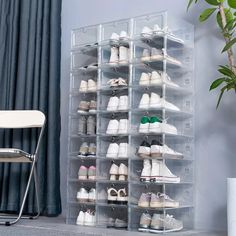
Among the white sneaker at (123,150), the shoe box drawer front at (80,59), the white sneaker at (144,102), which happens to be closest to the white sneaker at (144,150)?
the white sneaker at (123,150)

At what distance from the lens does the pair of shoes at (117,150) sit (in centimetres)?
301

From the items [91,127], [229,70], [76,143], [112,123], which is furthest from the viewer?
[76,143]

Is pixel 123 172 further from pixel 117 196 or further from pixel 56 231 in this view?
pixel 56 231

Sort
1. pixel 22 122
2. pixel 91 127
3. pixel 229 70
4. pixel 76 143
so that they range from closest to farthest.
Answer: pixel 229 70
pixel 91 127
pixel 76 143
pixel 22 122

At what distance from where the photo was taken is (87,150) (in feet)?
10.6

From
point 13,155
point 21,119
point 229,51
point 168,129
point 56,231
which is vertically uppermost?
point 229,51

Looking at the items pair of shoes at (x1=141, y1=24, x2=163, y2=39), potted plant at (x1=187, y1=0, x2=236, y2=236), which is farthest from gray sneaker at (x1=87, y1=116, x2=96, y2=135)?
potted plant at (x1=187, y1=0, x2=236, y2=236)

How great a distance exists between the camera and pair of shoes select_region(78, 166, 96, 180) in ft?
10.3

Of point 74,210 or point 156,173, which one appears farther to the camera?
point 74,210

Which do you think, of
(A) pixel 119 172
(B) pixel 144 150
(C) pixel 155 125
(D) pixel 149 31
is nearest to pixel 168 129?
(C) pixel 155 125

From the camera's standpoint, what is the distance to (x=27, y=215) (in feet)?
Result: 12.0

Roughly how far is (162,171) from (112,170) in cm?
35

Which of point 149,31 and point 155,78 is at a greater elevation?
point 149,31

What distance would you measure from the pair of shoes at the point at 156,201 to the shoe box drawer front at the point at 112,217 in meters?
0.19
